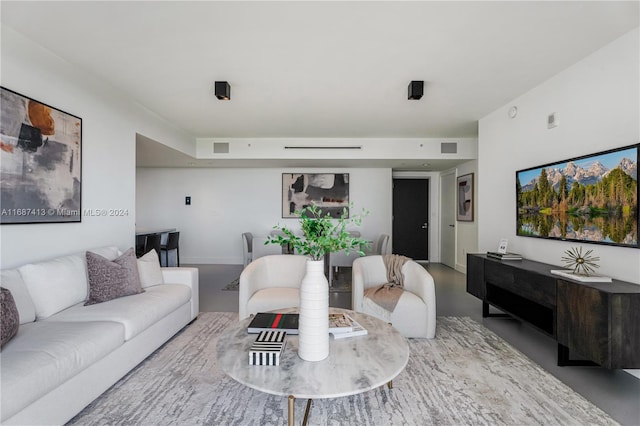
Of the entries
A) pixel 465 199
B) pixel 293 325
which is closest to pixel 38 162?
pixel 293 325

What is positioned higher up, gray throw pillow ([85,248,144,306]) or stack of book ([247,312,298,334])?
gray throw pillow ([85,248,144,306])

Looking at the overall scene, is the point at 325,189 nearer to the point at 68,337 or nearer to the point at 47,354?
the point at 68,337

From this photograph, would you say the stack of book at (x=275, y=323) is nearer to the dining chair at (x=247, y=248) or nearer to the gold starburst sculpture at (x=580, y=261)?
the gold starburst sculpture at (x=580, y=261)

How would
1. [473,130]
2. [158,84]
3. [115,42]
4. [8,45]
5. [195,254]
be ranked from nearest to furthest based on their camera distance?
[8,45] → [115,42] → [158,84] → [473,130] → [195,254]

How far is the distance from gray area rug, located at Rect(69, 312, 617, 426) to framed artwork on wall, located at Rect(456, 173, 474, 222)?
3563 millimetres

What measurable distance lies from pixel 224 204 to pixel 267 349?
5634mm

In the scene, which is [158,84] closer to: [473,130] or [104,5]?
[104,5]

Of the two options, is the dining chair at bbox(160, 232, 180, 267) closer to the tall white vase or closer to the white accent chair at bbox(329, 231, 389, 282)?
the white accent chair at bbox(329, 231, 389, 282)

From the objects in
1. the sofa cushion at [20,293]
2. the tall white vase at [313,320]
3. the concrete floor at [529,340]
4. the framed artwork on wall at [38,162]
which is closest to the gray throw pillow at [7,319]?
the sofa cushion at [20,293]

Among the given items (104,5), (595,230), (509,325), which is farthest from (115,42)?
(509,325)

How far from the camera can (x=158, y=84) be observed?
3.17 m

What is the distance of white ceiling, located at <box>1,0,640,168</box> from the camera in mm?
1968

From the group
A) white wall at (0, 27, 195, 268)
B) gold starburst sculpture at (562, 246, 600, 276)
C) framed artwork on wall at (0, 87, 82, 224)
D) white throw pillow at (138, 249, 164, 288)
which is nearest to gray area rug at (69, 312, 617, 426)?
white throw pillow at (138, 249, 164, 288)

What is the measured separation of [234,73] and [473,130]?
3816mm
